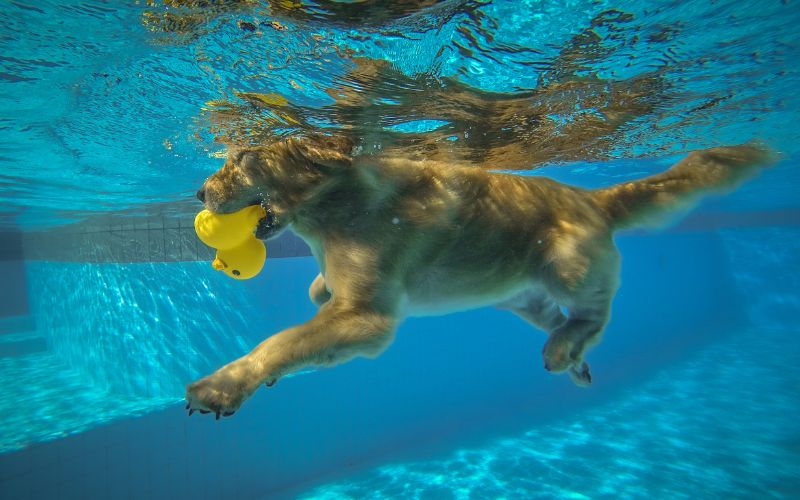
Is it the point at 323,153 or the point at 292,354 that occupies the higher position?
the point at 323,153

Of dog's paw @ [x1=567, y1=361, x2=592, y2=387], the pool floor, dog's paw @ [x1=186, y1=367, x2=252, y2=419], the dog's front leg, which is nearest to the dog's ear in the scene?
the dog's front leg

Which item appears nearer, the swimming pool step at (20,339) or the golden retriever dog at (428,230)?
the golden retriever dog at (428,230)

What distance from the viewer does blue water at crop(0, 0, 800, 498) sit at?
4.31 metres

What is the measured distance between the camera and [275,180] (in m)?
3.41

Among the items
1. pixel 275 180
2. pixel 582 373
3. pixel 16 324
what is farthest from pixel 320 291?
pixel 16 324

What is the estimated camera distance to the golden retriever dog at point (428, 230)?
3.33 m

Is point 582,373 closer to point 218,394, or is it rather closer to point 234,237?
point 218,394

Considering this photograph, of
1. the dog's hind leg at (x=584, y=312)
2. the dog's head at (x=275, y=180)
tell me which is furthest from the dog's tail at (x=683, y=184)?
the dog's head at (x=275, y=180)

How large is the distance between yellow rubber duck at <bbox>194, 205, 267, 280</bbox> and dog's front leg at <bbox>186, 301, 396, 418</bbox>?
1057 mm

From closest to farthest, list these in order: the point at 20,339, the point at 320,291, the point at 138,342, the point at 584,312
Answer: the point at 584,312, the point at 320,291, the point at 138,342, the point at 20,339

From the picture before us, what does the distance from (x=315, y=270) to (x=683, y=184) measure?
14007 mm

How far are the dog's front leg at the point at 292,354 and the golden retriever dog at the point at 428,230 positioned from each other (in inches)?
1.2

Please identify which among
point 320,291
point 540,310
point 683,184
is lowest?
point 320,291

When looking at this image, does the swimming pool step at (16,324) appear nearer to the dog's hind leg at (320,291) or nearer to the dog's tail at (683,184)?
the dog's hind leg at (320,291)
